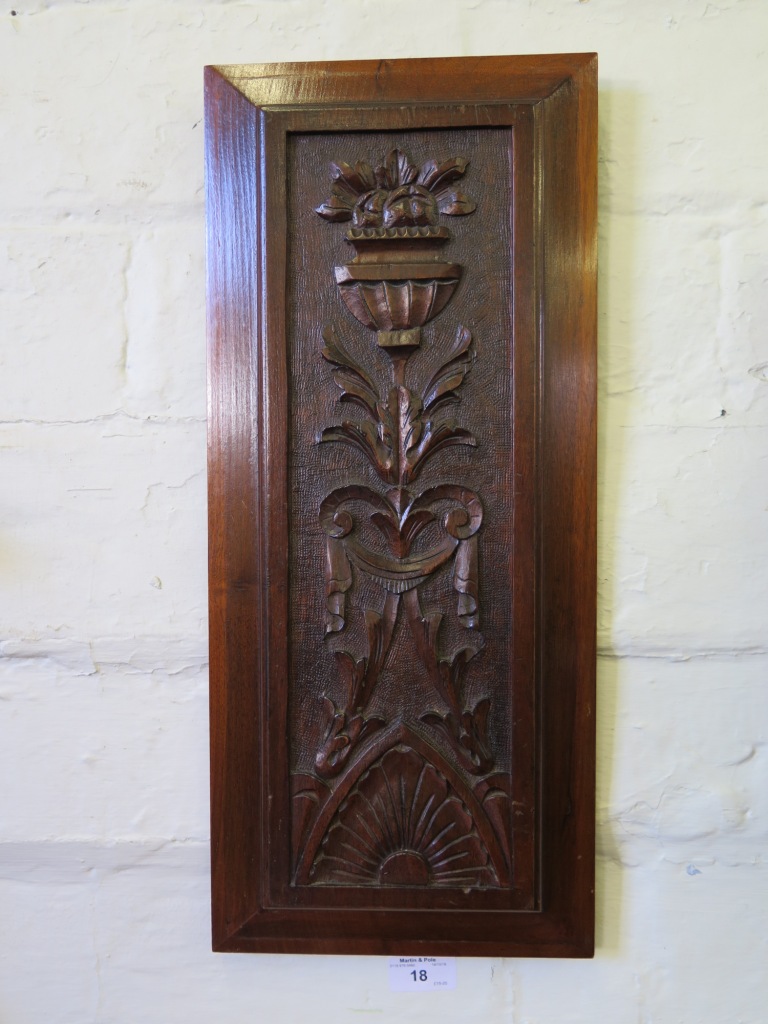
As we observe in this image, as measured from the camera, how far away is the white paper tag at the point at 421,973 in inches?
24.3

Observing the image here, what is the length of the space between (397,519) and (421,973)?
40 cm

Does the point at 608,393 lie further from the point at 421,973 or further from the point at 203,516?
the point at 421,973

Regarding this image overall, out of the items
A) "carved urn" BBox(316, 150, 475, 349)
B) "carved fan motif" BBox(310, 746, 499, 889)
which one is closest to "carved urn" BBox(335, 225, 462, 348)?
Result: "carved urn" BBox(316, 150, 475, 349)

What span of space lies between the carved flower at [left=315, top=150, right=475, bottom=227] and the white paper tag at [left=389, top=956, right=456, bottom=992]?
0.63 meters

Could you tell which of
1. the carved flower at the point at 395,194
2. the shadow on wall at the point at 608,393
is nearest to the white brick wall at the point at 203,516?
the shadow on wall at the point at 608,393

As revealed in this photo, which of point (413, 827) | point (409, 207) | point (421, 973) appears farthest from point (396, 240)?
point (421, 973)

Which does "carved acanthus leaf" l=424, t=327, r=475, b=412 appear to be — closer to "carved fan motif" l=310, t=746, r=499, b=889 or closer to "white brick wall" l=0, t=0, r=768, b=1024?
"white brick wall" l=0, t=0, r=768, b=1024

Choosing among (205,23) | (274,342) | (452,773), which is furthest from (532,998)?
(205,23)

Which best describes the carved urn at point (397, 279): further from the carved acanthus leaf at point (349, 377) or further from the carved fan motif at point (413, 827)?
the carved fan motif at point (413, 827)

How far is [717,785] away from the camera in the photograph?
614 millimetres

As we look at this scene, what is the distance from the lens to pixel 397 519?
593 mm

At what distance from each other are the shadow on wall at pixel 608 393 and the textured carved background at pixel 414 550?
0.08m

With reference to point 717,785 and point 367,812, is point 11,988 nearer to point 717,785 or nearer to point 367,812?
point 367,812

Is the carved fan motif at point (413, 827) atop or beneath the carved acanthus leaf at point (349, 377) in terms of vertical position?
beneath
